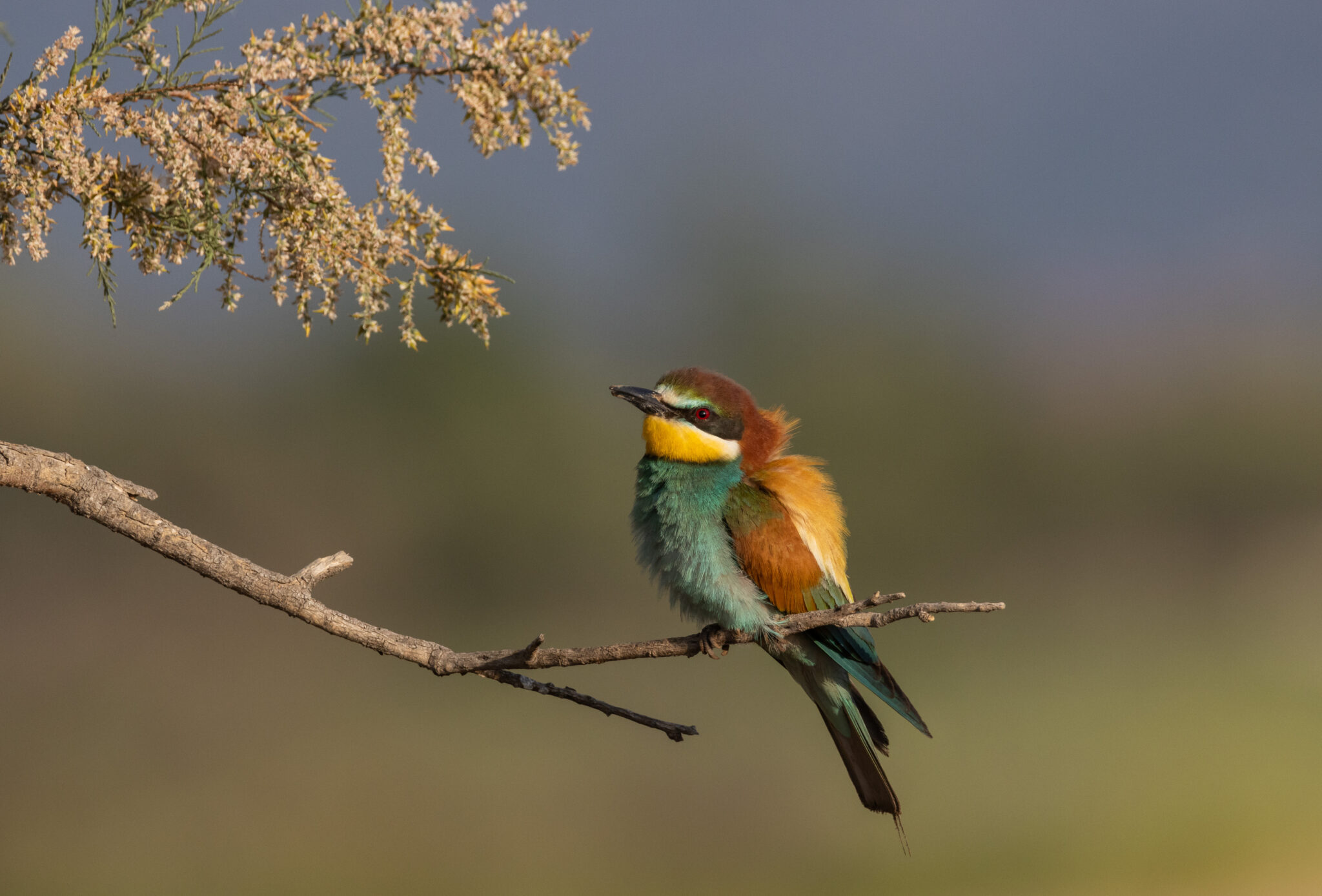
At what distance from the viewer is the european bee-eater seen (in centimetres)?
232

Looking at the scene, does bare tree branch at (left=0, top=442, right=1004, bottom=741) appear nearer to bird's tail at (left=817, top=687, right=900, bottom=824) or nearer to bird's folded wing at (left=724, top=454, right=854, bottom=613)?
bird's folded wing at (left=724, top=454, right=854, bottom=613)

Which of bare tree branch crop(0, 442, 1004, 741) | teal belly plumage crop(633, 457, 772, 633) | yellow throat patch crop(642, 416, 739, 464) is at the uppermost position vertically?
yellow throat patch crop(642, 416, 739, 464)

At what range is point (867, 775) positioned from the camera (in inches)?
97.3

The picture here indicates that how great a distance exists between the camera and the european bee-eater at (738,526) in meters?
2.32

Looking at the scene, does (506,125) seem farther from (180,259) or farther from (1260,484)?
(1260,484)

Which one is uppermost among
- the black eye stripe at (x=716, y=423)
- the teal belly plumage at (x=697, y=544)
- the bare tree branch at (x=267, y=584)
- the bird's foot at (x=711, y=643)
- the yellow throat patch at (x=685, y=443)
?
the black eye stripe at (x=716, y=423)

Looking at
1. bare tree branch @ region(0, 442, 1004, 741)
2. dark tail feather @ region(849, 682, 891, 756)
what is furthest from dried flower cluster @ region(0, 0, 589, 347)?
dark tail feather @ region(849, 682, 891, 756)

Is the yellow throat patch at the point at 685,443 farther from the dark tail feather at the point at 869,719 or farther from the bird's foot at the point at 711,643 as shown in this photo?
the dark tail feather at the point at 869,719

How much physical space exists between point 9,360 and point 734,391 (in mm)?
10193

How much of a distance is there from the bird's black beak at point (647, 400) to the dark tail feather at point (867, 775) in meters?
0.86

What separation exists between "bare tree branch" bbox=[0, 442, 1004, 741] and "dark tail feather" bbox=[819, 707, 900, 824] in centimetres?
83

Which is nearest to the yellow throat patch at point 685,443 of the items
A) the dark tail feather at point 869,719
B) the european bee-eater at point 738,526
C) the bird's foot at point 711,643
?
the european bee-eater at point 738,526

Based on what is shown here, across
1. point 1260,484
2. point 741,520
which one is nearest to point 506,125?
point 741,520

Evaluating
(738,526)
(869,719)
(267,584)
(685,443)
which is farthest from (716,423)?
(267,584)
